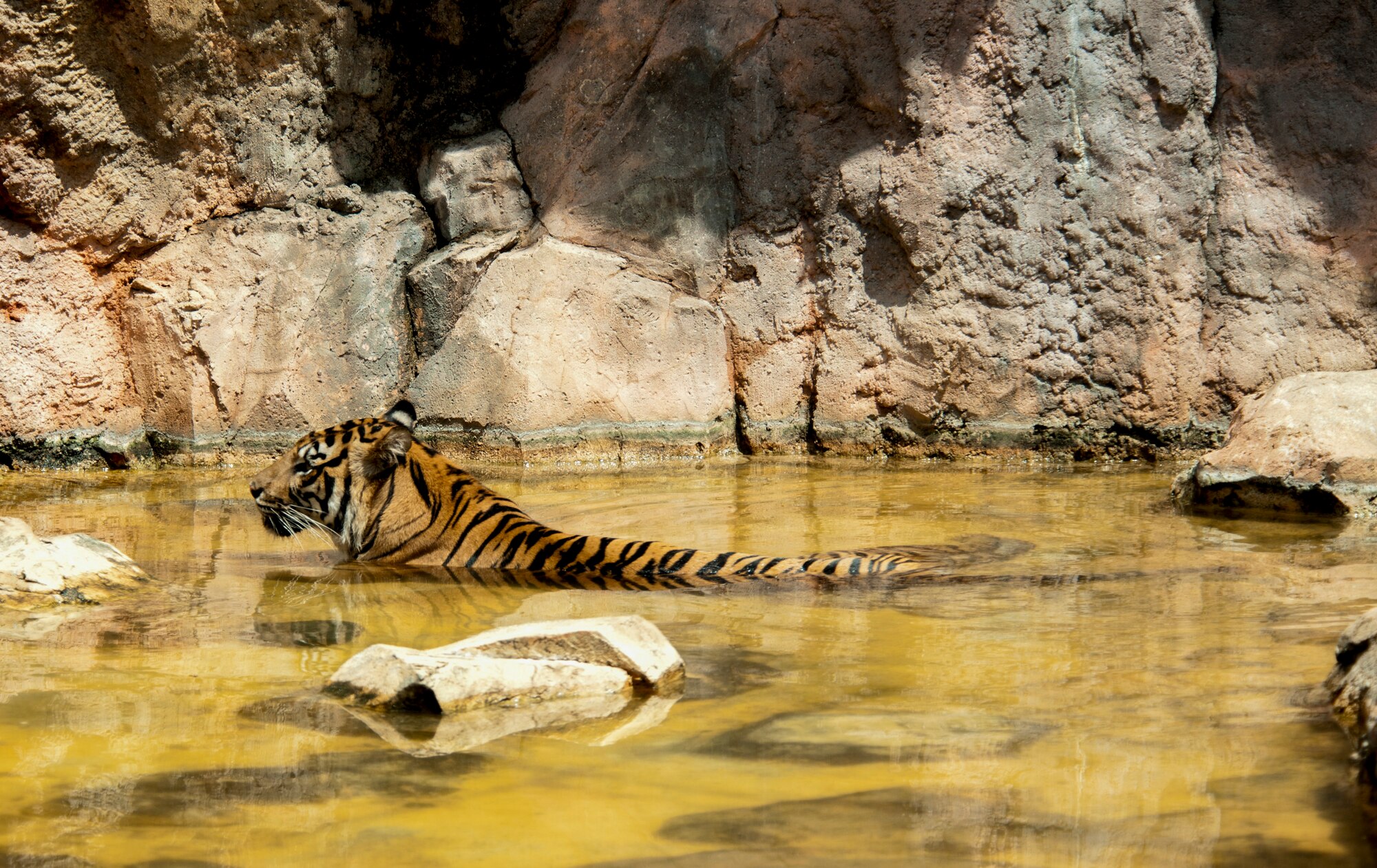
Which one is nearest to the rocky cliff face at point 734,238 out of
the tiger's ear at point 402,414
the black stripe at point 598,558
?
the tiger's ear at point 402,414

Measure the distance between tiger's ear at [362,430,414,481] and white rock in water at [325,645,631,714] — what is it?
7.31ft

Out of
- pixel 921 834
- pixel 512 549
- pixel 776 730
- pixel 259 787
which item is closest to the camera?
pixel 921 834

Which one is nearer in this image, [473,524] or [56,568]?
[56,568]

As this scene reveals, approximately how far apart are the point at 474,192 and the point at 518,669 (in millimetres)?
6477

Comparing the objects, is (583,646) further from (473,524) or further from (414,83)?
(414,83)

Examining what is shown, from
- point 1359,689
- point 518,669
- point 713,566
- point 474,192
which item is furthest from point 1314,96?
point 518,669

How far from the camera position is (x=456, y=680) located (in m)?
3.29

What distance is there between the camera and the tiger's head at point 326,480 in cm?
571

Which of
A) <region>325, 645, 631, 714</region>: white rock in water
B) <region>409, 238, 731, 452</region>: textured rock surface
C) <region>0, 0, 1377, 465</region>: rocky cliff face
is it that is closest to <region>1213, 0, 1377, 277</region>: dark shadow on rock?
<region>0, 0, 1377, 465</region>: rocky cliff face

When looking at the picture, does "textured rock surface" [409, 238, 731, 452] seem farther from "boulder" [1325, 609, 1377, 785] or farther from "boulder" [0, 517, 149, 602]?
"boulder" [1325, 609, 1377, 785]

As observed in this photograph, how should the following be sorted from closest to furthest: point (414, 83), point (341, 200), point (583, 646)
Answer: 1. point (583, 646)
2. point (341, 200)
3. point (414, 83)

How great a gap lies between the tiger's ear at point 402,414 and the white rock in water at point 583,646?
256cm

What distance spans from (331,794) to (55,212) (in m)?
7.13

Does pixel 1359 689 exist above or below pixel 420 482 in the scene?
below
